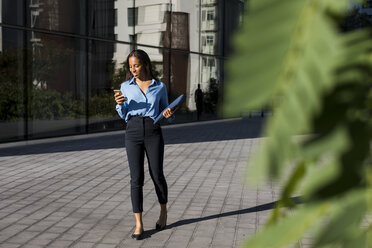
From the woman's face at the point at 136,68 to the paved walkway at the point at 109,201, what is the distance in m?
1.49

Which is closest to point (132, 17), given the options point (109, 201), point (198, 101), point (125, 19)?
point (125, 19)

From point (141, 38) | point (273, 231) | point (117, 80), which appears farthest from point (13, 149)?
point (273, 231)

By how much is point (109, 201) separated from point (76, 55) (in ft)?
33.8

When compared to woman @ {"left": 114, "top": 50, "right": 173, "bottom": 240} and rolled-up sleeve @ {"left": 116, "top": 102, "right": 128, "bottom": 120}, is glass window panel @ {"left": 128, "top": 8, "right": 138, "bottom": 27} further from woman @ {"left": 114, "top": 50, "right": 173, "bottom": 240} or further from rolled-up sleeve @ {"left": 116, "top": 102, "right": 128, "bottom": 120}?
rolled-up sleeve @ {"left": 116, "top": 102, "right": 128, "bottom": 120}

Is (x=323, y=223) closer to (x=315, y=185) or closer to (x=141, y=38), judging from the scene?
(x=315, y=185)

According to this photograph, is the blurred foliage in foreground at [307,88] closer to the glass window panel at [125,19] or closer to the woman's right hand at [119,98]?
the woman's right hand at [119,98]

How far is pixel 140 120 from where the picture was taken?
511 cm

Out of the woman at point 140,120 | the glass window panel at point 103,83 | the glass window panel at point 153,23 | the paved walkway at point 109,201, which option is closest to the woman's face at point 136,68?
the woman at point 140,120

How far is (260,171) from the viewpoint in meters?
0.22

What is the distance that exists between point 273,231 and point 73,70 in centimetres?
1633

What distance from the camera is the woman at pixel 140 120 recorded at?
512 cm

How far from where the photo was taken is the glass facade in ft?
44.7

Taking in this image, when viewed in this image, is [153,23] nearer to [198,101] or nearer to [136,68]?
[198,101]

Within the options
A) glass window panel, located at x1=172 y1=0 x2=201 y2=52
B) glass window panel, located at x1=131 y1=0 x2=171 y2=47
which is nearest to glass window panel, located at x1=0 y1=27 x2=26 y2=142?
glass window panel, located at x1=131 y1=0 x2=171 y2=47
